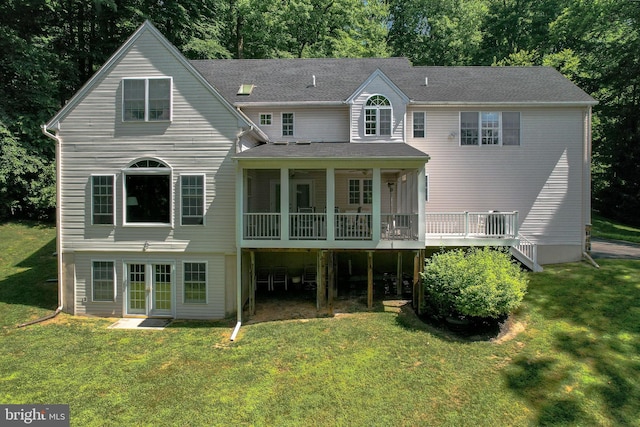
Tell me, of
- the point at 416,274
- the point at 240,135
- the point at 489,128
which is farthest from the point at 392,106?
the point at 416,274

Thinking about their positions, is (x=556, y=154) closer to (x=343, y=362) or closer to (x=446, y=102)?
(x=446, y=102)

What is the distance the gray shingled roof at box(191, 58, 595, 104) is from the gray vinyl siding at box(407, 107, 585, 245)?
76 centimetres

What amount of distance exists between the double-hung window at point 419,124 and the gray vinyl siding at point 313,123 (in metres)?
3.14

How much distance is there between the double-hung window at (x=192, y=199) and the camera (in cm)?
1190

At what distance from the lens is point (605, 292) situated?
1176 cm

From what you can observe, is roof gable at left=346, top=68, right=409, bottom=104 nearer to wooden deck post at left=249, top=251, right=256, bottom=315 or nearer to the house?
the house

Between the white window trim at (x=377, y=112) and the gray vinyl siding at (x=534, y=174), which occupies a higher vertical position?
the white window trim at (x=377, y=112)

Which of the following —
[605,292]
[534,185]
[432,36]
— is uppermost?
[432,36]

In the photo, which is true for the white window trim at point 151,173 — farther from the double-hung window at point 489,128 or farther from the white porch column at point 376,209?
the double-hung window at point 489,128

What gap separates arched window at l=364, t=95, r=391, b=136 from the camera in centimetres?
1466

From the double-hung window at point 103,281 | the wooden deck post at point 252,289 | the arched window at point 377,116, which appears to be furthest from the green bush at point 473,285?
the double-hung window at point 103,281

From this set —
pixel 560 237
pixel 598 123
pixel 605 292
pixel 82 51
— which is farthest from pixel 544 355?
pixel 82 51

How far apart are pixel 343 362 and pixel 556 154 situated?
13.5 m

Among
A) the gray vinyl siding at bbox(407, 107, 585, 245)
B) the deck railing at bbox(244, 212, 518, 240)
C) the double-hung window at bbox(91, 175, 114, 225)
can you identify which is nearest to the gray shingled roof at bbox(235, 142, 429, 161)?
the deck railing at bbox(244, 212, 518, 240)
